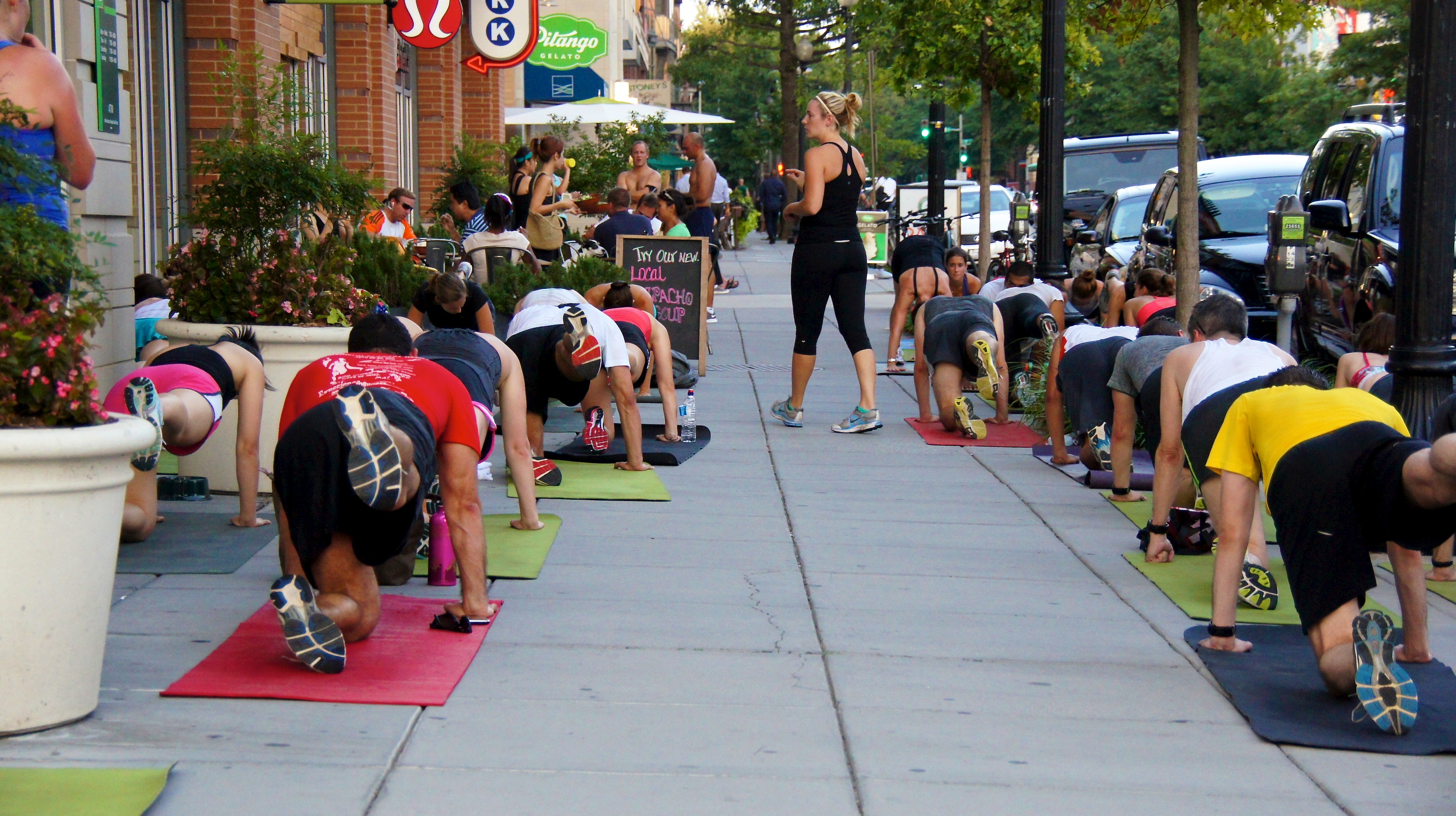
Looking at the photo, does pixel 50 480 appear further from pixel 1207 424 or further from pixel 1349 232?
pixel 1349 232

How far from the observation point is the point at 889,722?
14.8 feet

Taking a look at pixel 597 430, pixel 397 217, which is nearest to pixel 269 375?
pixel 597 430

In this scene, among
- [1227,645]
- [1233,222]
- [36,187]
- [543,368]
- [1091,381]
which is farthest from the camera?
[1233,222]

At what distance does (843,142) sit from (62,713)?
22.3ft

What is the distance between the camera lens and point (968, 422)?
10.1 m

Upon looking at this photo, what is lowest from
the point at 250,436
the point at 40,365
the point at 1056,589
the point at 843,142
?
the point at 1056,589

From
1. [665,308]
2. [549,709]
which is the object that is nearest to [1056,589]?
[549,709]

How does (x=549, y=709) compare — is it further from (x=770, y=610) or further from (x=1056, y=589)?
(x=1056, y=589)

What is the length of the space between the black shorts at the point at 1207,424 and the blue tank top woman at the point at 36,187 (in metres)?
4.26

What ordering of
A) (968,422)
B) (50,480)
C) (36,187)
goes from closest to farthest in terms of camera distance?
(50,480), (36,187), (968,422)

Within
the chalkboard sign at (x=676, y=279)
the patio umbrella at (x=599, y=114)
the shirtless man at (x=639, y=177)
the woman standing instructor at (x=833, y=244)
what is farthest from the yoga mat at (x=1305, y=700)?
the patio umbrella at (x=599, y=114)

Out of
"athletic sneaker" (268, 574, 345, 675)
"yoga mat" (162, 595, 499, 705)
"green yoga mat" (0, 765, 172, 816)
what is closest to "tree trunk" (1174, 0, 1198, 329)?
"yoga mat" (162, 595, 499, 705)

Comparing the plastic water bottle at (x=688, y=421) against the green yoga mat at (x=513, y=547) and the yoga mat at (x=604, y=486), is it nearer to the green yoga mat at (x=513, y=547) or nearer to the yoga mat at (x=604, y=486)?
the yoga mat at (x=604, y=486)

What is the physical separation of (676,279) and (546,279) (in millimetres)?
2259
